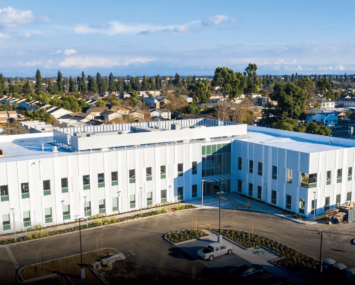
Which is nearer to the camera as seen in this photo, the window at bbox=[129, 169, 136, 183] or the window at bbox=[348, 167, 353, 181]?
the window at bbox=[129, 169, 136, 183]

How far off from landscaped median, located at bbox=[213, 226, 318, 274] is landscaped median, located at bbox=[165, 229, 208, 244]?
1883 millimetres

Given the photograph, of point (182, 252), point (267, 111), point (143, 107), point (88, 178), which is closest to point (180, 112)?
point (143, 107)

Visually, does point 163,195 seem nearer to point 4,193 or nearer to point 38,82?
point 4,193

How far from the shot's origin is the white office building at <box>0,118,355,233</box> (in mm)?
34938

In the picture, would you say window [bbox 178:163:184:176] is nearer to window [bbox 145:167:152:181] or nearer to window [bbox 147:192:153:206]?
window [bbox 145:167:152:181]

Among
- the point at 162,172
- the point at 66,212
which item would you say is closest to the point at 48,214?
the point at 66,212

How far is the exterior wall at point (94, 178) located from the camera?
34.1 metres

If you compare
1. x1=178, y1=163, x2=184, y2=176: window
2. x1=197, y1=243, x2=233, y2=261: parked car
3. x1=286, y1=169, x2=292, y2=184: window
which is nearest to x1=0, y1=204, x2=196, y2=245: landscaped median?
x1=178, y1=163, x2=184, y2=176: window

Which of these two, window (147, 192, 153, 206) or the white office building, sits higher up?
the white office building

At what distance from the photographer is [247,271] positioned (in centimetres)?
2528

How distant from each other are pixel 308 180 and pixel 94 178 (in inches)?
881

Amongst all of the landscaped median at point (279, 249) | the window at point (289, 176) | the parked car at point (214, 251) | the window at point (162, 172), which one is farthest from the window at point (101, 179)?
the window at point (289, 176)

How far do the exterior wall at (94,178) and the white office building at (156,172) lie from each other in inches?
3.6

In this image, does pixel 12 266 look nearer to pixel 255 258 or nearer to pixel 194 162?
pixel 255 258
